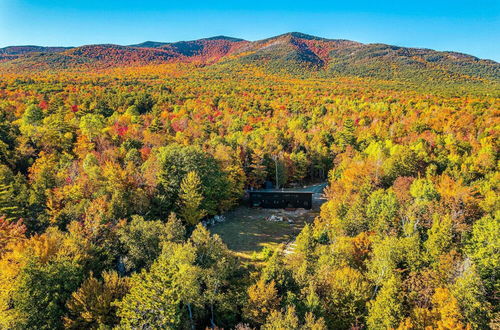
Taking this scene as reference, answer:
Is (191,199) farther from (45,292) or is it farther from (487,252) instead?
(487,252)

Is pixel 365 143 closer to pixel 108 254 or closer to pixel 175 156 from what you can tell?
pixel 175 156

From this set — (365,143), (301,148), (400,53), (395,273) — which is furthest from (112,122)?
(400,53)

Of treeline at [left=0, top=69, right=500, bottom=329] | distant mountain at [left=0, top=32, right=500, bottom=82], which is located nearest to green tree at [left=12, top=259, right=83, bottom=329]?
treeline at [left=0, top=69, right=500, bottom=329]

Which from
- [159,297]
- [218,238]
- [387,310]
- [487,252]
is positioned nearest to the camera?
[159,297]

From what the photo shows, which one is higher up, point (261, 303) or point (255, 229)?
point (261, 303)

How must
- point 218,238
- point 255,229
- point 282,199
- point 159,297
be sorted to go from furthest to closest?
point 282,199, point 255,229, point 218,238, point 159,297

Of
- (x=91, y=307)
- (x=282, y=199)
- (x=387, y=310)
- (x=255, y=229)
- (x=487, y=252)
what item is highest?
(x=487, y=252)

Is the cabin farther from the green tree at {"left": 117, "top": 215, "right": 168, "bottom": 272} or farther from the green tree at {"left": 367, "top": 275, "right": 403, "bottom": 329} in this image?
the green tree at {"left": 367, "top": 275, "right": 403, "bottom": 329}

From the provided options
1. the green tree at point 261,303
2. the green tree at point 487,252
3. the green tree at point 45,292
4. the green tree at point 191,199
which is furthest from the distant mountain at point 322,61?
the green tree at point 45,292

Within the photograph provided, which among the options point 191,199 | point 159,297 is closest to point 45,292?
point 159,297
